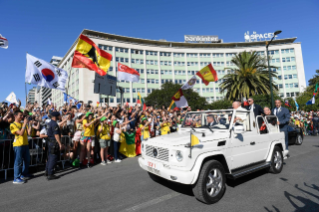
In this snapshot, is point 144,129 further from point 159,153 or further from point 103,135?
point 159,153

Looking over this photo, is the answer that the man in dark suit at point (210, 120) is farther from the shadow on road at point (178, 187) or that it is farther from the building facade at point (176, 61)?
the building facade at point (176, 61)

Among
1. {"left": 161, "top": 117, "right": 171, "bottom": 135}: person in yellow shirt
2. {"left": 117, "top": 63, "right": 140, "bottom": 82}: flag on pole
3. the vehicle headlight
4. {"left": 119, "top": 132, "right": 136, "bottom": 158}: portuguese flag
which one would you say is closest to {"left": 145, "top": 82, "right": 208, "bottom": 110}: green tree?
{"left": 117, "top": 63, "right": 140, "bottom": 82}: flag on pole

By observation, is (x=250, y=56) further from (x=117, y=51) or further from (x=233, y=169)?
(x=117, y=51)

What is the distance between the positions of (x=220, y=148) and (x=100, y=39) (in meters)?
60.6

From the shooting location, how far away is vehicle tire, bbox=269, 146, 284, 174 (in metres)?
5.32

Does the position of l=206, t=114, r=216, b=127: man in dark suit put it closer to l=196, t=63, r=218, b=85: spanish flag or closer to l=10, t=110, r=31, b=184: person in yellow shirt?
l=10, t=110, r=31, b=184: person in yellow shirt

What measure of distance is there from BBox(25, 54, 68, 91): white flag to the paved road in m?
5.57

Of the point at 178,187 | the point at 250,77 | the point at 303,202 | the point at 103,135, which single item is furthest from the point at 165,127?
the point at 250,77

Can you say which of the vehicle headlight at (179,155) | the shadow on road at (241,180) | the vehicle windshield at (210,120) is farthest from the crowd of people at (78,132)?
the shadow on road at (241,180)

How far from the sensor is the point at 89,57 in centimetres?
1062

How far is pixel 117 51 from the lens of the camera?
60.4 metres

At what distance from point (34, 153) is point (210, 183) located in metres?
6.20

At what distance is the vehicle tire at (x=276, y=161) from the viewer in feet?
17.5

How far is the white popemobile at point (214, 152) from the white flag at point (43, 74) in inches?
314
